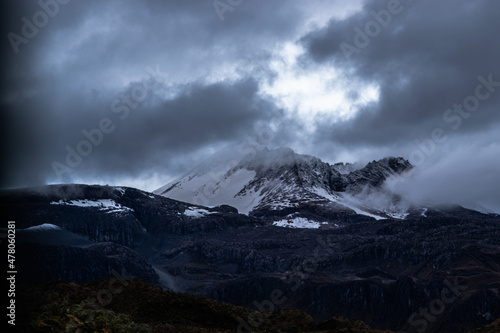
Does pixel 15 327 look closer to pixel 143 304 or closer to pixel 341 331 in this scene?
pixel 143 304

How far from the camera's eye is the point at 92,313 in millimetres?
52125

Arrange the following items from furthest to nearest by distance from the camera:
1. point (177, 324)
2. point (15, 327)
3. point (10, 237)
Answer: point (177, 324)
point (10, 237)
point (15, 327)

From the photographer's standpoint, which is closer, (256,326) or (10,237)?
(10,237)

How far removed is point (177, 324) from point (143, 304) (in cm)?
674

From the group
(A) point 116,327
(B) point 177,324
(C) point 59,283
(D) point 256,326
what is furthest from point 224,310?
(A) point 116,327

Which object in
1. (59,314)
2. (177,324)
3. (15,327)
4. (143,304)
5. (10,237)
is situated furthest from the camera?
(143,304)

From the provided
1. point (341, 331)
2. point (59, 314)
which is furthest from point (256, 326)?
point (59, 314)

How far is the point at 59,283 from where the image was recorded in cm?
7588

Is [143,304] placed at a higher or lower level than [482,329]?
higher

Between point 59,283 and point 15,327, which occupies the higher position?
point 59,283

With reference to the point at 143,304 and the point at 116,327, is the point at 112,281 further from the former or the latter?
the point at 116,327

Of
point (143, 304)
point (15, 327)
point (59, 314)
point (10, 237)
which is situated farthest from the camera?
point (143, 304)

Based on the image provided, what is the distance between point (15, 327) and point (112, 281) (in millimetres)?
44570

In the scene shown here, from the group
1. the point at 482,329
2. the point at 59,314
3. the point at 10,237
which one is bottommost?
the point at 482,329
